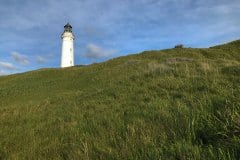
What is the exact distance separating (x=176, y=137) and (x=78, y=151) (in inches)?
69.2

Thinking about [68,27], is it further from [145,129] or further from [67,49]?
[145,129]

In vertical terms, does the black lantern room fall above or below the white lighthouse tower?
above

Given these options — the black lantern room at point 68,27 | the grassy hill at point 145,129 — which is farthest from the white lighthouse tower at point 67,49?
the grassy hill at point 145,129

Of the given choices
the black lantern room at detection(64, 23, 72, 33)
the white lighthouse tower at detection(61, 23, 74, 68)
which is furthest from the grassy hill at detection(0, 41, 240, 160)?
the black lantern room at detection(64, 23, 72, 33)

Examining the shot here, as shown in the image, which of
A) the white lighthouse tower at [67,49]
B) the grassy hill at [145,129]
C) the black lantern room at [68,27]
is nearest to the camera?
the grassy hill at [145,129]

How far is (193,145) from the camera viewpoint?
4.57m

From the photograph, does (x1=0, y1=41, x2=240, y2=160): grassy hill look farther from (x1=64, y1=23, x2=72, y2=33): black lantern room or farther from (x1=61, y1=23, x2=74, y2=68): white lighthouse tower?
(x1=64, y1=23, x2=72, y2=33): black lantern room

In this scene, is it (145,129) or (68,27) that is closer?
(145,129)

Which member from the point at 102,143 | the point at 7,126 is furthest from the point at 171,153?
the point at 7,126

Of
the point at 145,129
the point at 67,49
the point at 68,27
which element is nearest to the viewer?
A: the point at 145,129

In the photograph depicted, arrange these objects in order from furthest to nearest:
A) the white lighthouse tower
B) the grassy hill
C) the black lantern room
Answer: the black lantern room
the white lighthouse tower
the grassy hill

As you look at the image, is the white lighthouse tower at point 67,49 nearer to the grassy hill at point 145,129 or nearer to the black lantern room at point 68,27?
the black lantern room at point 68,27

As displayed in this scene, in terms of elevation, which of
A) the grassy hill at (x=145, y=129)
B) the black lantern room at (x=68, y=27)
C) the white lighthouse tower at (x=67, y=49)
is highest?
the black lantern room at (x=68, y=27)

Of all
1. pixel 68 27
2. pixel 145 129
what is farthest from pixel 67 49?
pixel 145 129
